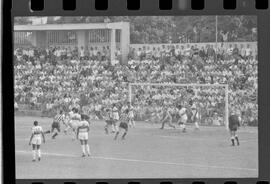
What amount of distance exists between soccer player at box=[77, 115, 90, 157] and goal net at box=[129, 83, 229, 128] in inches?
22.2

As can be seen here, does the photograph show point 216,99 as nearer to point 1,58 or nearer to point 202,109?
point 202,109

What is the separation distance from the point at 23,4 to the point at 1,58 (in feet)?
2.21

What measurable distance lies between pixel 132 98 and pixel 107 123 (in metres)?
0.39

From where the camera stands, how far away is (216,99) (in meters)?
14.3

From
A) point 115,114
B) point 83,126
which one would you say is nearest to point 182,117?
point 115,114

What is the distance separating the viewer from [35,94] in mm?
14273

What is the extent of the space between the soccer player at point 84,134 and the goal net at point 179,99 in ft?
1.85

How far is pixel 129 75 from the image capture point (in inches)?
559

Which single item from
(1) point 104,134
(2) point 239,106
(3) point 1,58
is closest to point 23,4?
(3) point 1,58

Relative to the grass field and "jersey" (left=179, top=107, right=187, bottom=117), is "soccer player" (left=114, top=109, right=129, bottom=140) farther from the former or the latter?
"jersey" (left=179, top=107, right=187, bottom=117)

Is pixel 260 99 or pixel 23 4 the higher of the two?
pixel 23 4

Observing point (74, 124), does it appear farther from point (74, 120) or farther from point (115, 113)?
point (115, 113)

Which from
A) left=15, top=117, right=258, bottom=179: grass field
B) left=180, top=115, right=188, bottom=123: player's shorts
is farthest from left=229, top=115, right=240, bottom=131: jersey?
left=180, top=115, right=188, bottom=123: player's shorts

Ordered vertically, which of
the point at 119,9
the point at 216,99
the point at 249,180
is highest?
the point at 119,9
